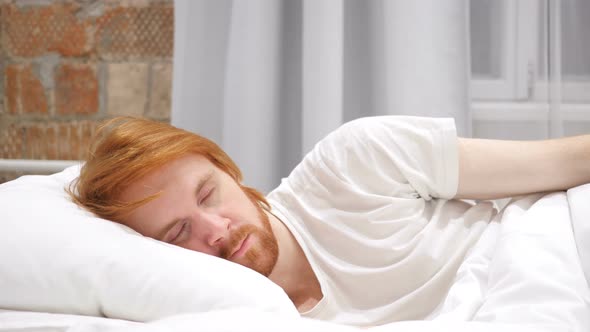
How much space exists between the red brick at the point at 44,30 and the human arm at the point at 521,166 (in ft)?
3.89

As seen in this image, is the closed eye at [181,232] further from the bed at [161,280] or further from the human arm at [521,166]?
the human arm at [521,166]

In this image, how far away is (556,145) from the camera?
111 centimetres

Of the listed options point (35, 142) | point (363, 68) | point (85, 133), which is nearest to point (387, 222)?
point (363, 68)

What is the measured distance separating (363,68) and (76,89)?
2.65 feet

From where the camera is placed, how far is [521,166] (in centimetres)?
108

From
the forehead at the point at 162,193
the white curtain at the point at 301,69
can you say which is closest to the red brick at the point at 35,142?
the white curtain at the point at 301,69

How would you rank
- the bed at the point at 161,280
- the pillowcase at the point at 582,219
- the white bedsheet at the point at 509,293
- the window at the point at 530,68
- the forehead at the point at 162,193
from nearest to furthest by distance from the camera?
1. the white bedsheet at the point at 509,293
2. the bed at the point at 161,280
3. the pillowcase at the point at 582,219
4. the forehead at the point at 162,193
5. the window at the point at 530,68

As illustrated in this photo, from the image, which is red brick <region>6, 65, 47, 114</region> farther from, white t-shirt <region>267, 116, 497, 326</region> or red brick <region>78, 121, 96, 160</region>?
white t-shirt <region>267, 116, 497, 326</region>

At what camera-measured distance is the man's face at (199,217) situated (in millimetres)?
1053

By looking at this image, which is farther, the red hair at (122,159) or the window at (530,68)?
the window at (530,68)

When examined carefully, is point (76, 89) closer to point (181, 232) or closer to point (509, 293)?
point (181, 232)

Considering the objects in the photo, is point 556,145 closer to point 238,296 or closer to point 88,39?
point 238,296

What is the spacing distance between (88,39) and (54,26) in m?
0.11

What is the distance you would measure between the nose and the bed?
0.15m
